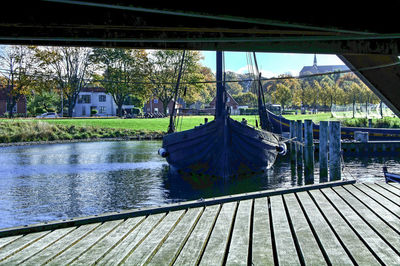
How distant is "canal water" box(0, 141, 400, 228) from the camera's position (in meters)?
14.4

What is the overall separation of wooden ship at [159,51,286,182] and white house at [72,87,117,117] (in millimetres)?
65245

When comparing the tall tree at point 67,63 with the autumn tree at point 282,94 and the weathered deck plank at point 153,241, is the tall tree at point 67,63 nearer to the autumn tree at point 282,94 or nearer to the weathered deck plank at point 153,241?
the autumn tree at point 282,94

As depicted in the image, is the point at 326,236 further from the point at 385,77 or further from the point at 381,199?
the point at 381,199

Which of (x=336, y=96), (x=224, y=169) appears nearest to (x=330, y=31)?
(x=224, y=169)

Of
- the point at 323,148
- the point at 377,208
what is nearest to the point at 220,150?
the point at 323,148

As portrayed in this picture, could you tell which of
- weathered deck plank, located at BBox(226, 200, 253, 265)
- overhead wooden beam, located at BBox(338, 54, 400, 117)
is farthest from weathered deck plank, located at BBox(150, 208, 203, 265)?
overhead wooden beam, located at BBox(338, 54, 400, 117)

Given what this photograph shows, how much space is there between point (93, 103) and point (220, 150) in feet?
227

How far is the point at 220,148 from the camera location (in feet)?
61.5

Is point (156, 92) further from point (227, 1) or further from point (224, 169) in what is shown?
point (227, 1)

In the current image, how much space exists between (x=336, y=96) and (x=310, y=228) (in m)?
78.6

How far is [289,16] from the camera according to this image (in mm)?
3660

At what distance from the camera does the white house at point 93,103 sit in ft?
273

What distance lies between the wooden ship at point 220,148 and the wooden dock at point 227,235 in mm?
10931

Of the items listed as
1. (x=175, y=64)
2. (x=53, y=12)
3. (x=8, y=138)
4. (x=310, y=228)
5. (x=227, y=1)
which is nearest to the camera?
(x=227, y=1)
